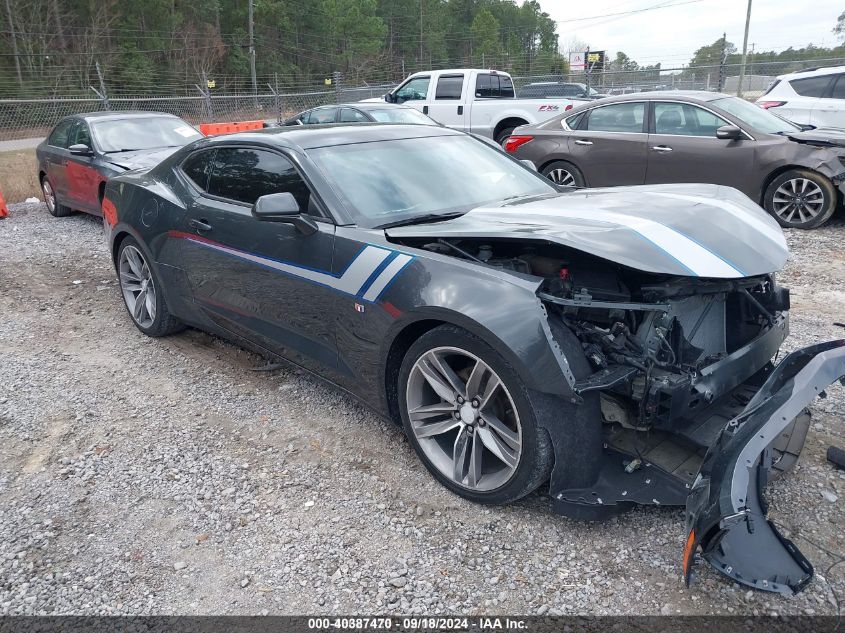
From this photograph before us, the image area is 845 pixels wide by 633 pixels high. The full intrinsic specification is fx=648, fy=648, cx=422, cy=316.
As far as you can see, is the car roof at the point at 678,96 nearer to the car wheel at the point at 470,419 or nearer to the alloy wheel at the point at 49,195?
the car wheel at the point at 470,419

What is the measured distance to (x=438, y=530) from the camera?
2742 mm

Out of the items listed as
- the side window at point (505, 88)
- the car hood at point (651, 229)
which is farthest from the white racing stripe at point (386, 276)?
the side window at point (505, 88)

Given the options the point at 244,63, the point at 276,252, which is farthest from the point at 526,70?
the point at 276,252

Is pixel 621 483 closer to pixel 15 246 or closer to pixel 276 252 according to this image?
pixel 276 252

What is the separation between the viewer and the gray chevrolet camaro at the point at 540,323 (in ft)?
7.90

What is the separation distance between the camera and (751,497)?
7.16ft

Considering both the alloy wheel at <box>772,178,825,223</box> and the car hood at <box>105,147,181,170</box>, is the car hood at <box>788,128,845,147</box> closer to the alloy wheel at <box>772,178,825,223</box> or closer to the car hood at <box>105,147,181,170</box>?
the alloy wheel at <box>772,178,825,223</box>

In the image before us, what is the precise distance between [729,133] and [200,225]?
20.4 feet

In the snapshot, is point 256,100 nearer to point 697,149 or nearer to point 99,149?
point 99,149

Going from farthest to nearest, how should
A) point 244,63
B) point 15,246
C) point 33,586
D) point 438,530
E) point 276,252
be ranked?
point 244,63 → point 15,246 → point 276,252 → point 438,530 → point 33,586

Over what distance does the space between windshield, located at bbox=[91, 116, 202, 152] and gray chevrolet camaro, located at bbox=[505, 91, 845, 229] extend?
15.3 feet

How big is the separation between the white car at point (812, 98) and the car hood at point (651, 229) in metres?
8.64

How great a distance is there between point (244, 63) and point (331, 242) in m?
48.7

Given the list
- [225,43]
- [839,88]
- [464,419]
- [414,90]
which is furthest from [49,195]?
[225,43]
